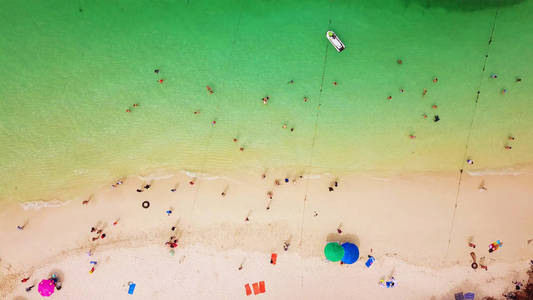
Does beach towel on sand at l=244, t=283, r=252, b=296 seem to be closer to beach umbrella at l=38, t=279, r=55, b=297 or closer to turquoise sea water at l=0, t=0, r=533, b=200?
turquoise sea water at l=0, t=0, r=533, b=200

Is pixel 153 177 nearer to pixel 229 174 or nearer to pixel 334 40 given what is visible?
pixel 229 174

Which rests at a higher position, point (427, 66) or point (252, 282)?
point (427, 66)

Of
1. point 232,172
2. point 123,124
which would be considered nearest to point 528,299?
point 232,172

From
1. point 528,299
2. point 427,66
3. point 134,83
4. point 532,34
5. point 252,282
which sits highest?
point 532,34

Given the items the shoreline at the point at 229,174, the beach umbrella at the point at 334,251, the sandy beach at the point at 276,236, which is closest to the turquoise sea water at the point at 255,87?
the shoreline at the point at 229,174

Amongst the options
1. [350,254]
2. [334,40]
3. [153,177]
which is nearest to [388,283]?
[350,254]

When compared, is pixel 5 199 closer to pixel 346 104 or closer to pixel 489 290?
pixel 346 104

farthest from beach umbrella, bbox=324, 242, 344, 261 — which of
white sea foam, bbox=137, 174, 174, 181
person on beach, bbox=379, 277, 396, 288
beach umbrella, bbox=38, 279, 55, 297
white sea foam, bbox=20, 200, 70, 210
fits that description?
white sea foam, bbox=20, 200, 70, 210
